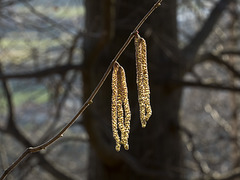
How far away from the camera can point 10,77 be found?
4.11m

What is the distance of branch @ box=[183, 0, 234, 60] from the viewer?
478cm

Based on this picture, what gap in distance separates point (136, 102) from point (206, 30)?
1027mm

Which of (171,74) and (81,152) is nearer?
(171,74)

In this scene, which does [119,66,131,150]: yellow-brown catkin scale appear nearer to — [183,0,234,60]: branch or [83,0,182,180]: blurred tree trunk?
[83,0,182,180]: blurred tree trunk

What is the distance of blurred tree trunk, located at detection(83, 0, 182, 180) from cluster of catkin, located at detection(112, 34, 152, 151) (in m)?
2.83

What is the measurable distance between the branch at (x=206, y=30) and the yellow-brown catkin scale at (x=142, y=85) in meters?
3.52

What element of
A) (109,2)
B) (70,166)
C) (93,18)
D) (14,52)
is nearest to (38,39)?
(14,52)

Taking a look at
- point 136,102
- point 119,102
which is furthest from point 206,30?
point 119,102

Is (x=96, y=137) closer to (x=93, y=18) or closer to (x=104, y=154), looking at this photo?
(x=104, y=154)

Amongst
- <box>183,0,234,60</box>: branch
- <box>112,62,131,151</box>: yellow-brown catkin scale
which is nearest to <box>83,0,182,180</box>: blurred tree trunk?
<box>183,0,234,60</box>: branch

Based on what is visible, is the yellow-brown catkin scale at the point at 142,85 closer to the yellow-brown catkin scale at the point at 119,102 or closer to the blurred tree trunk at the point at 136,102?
the yellow-brown catkin scale at the point at 119,102

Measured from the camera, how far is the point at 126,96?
50.9 inches

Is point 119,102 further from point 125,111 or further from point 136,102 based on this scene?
point 136,102

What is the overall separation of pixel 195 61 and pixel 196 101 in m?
5.10
